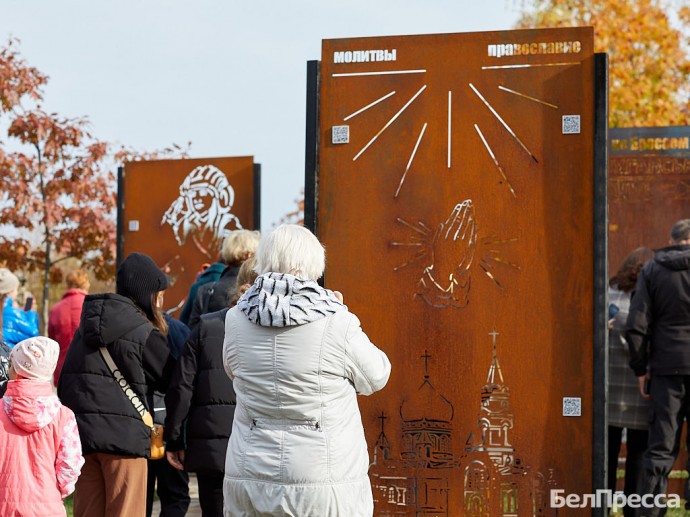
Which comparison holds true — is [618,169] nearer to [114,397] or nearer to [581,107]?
[581,107]

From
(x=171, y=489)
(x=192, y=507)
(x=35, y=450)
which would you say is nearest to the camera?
(x=35, y=450)

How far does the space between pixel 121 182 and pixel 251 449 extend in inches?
272

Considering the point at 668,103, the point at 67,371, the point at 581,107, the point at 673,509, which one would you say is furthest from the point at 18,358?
the point at 668,103

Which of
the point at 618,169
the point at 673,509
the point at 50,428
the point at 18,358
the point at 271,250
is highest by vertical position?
the point at 618,169

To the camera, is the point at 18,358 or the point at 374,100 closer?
the point at 18,358

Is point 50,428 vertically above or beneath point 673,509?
above

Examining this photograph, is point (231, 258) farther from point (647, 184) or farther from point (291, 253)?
point (647, 184)

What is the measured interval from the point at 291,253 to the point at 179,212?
21.3 feet

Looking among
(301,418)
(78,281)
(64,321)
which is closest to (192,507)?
(64,321)

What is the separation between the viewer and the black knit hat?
5.29m

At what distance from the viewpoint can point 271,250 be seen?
155 inches

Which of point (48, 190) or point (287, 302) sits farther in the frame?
point (48, 190)

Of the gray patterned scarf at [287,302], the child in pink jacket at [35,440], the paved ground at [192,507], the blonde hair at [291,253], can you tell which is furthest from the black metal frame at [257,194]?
the gray patterned scarf at [287,302]

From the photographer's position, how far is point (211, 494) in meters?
5.36
